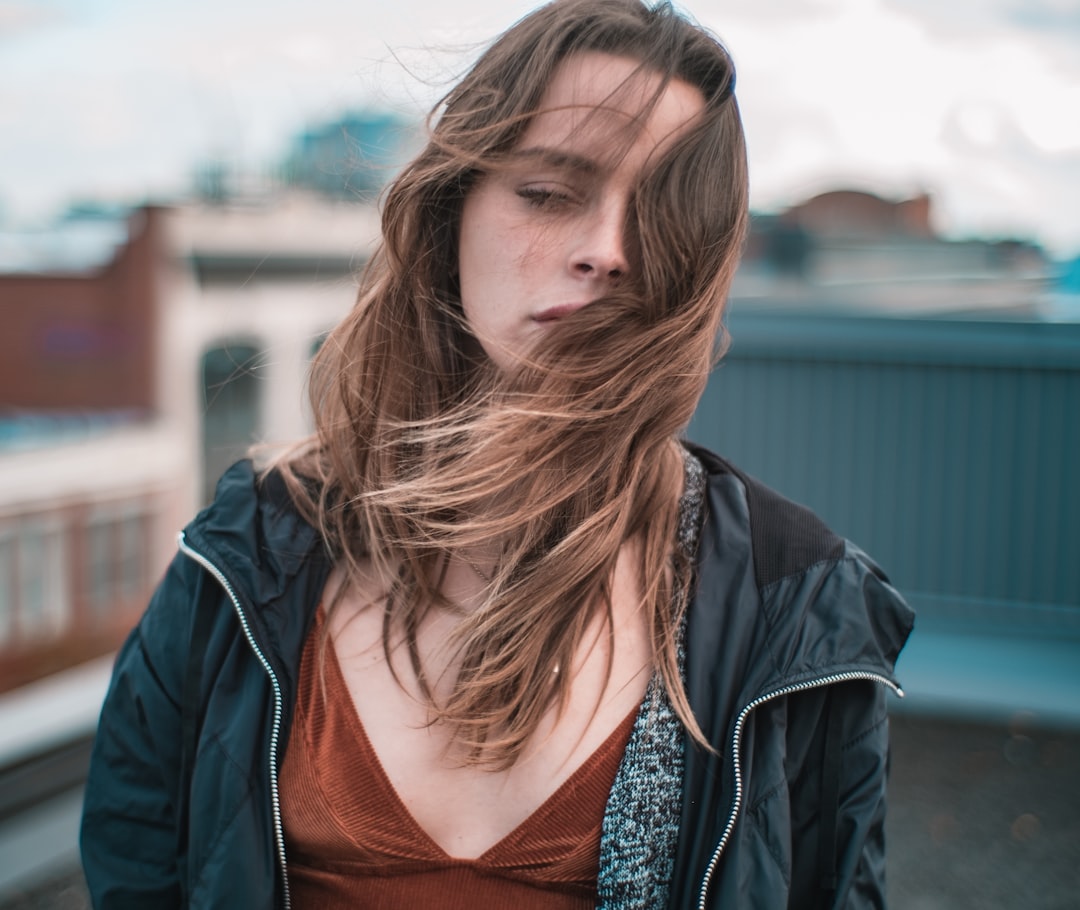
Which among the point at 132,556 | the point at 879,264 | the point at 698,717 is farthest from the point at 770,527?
the point at 132,556

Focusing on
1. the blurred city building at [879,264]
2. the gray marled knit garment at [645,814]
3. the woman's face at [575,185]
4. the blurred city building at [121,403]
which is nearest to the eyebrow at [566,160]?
the woman's face at [575,185]

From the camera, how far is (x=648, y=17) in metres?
1.23

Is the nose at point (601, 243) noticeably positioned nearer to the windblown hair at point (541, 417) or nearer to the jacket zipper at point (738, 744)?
the windblown hair at point (541, 417)

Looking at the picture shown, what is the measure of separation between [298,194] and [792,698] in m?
3.73

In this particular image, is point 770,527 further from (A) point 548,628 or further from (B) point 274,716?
(B) point 274,716

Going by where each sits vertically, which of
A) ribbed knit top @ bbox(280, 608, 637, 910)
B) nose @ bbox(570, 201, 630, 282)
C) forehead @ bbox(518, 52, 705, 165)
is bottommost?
ribbed knit top @ bbox(280, 608, 637, 910)

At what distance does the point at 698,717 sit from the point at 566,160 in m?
0.69

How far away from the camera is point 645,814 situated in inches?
44.9

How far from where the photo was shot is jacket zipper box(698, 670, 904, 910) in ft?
3.71

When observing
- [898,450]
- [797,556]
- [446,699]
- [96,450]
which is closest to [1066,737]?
[898,450]

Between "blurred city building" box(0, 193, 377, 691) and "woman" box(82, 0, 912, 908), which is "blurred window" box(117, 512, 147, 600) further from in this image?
"woman" box(82, 0, 912, 908)

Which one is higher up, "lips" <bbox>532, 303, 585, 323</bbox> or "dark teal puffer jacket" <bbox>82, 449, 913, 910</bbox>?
"lips" <bbox>532, 303, 585, 323</bbox>

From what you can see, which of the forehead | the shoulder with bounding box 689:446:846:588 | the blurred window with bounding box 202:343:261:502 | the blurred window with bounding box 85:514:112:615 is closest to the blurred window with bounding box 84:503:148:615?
the blurred window with bounding box 85:514:112:615

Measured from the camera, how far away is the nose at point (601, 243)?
117 centimetres
